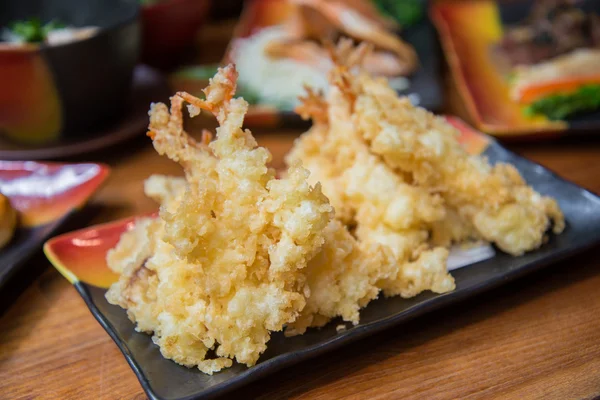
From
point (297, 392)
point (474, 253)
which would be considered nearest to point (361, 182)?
point (474, 253)

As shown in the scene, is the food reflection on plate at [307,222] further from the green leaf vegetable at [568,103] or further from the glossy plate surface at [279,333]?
the green leaf vegetable at [568,103]

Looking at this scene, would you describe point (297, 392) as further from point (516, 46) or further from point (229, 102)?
point (516, 46)

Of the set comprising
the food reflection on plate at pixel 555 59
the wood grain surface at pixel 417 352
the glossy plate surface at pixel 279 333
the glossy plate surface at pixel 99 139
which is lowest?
the wood grain surface at pixel 417 352

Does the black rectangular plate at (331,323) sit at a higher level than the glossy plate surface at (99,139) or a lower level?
higher

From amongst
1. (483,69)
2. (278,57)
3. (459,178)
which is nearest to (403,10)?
(483,69)

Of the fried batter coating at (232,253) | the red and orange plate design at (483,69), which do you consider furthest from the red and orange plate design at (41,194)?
the red and orange plate design at (483,69)

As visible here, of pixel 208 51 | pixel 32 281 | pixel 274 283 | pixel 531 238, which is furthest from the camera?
pixel 208 51
